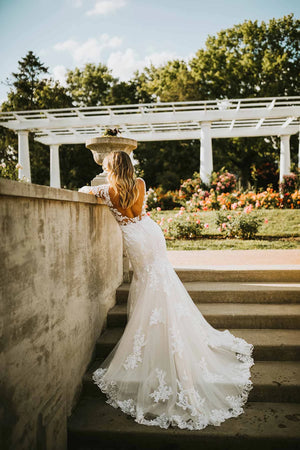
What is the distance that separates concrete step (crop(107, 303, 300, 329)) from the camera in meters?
3.81

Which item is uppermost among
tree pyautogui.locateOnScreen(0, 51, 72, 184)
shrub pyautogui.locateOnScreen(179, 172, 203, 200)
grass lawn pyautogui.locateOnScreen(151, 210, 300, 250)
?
tree pyautogui.locateOnScreen(0, 51, 72, 184)

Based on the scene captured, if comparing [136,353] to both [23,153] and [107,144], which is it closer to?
[107,144]

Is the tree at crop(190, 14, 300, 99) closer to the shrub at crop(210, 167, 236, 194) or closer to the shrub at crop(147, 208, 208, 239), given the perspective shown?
the shrub at crop(210, 167, 236, 194)

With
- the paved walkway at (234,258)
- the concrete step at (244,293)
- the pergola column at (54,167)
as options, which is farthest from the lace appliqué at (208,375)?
the pergola column at (54,167)

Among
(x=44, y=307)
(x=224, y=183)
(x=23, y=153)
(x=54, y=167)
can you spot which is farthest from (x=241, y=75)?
(x=44, y=307)

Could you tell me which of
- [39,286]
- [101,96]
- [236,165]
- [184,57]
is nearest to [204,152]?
[236,165]

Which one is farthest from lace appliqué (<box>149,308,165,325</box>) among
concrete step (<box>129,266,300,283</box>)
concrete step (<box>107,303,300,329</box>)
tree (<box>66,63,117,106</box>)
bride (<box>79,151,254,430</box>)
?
tree (<box>66,63,117,106</box>)

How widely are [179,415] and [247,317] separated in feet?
5.12

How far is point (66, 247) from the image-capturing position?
2.79m

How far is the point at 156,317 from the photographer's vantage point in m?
3.10

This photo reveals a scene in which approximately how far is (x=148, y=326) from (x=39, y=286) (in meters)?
1.23

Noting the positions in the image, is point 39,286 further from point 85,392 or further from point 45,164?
point 45,164

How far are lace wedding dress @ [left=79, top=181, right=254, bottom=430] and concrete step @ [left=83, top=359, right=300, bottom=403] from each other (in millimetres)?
98

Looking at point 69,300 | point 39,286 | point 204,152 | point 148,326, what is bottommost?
point 148,326
